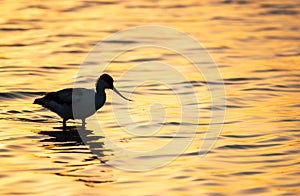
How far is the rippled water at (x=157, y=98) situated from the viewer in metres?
13.9

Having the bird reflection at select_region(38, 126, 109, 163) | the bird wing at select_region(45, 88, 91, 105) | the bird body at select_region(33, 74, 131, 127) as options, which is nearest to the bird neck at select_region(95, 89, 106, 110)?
the bird body at select_region(33, 74, 131, 127)

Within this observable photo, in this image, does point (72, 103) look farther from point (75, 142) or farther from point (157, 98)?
point (157, 98)

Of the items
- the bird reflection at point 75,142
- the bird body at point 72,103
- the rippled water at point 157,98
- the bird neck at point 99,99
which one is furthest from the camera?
the bird neck at point 99,99

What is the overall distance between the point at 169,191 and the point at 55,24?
16.3 metres

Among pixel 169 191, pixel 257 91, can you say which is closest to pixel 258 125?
pixel 257 91

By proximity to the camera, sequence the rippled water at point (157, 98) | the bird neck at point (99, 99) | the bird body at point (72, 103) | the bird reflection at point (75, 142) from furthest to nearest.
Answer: the bird neck at point (99, 99)
the bird body at point (72, 103)
the bird reflection at point (75, 142)
the rippled water at point (157, 98)

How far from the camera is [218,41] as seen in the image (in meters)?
26.4

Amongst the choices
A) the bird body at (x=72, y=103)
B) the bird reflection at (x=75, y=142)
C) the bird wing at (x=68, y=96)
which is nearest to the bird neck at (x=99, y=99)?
the bird body at (x=72, y=103)

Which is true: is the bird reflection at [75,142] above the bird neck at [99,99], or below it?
below

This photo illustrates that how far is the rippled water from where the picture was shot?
13.9m

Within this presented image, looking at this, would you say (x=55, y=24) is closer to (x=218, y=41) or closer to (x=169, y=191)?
(x=218, y=41)

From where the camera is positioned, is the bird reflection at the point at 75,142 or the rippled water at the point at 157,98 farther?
the bird reflection at the point at 75,142

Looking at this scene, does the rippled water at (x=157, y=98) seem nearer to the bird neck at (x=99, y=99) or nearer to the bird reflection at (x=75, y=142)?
the bird reflection at (x=75, y=142)

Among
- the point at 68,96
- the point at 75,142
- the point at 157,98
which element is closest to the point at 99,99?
the point at 68,96
